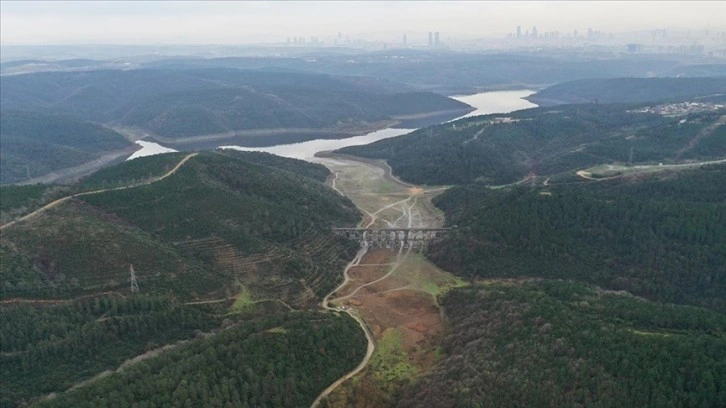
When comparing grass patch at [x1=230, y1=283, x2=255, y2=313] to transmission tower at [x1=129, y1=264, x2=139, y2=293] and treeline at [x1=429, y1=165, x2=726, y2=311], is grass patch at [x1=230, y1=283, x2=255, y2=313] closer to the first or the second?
transmission tower at [x1=129, y1=264, x2=139, y2=293]

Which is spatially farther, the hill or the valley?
the hill

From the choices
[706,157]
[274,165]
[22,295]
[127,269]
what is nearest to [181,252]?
A: [127,269]

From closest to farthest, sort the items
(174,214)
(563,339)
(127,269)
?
(563,339), (127,269), (174,214)

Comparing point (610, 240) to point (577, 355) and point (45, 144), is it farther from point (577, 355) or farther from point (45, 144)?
point (45, 144)

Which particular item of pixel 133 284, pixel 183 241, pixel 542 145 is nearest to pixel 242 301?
pixel 133 284

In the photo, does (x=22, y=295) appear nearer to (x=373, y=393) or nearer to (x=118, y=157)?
(x=373, y=393)

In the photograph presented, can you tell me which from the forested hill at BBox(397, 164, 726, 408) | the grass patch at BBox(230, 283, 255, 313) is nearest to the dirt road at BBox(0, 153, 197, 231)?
the grass patch at BBox(230, 283, 255, 313)
